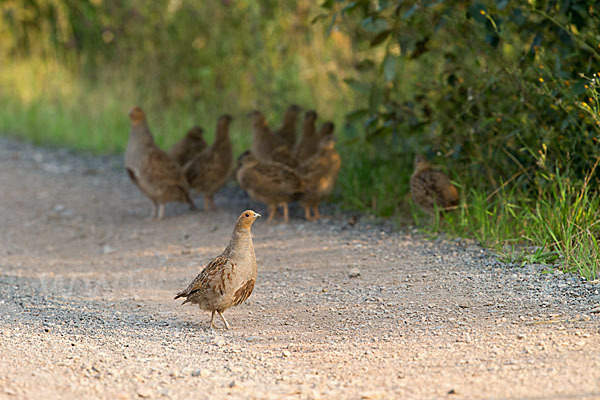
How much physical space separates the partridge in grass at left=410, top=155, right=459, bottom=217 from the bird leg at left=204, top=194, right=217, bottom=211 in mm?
2463

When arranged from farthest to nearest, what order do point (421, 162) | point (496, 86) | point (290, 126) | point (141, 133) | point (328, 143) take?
point (290, 126) < point (141, 133) < point (328, 143) < point (421, 162) < point (496, 86)

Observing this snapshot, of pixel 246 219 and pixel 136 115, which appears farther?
pixel 136 115

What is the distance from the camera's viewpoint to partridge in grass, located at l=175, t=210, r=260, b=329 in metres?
5.05

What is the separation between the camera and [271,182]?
25.7ft

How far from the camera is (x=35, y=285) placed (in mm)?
6316

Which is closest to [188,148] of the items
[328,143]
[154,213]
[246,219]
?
[154,213]

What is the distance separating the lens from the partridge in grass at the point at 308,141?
28.5ft

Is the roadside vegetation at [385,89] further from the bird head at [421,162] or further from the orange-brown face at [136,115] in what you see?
the orange-brown face at [136,115]

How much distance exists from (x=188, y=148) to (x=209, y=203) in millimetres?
944

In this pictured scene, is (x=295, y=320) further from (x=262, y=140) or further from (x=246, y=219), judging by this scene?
(x=262, y=140)

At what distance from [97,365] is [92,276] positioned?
2.57 metres

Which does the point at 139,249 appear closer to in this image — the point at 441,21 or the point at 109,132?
the point at 441,21

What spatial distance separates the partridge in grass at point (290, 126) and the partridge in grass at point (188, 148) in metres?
0.94

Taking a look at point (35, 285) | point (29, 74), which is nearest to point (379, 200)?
point (35, 285)
